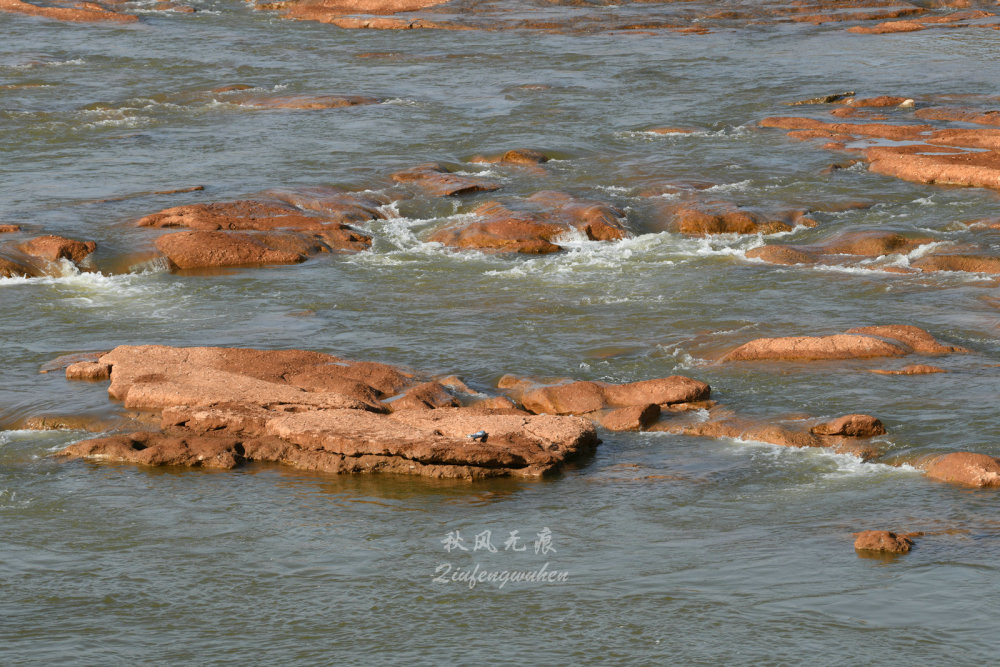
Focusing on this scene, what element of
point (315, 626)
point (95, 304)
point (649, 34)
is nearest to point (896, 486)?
point (315, 626)

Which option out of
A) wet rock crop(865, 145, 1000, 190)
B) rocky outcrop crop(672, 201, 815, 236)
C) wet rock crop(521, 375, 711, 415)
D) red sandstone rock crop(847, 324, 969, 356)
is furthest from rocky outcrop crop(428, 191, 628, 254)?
wet rock crop(521, 375, 711, 415)

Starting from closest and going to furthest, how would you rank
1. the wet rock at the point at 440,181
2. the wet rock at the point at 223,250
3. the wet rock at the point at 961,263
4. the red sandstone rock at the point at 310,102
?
the wet rock at the point at 961,263, the wet rock at the point at 223,250, the wet rock at the point at 440,181, the red sandstone rock at the point at 310,102

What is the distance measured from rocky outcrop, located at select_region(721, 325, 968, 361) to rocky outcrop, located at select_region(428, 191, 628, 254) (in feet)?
17.7

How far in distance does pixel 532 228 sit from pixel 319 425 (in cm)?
798

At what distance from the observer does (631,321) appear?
14797 mm

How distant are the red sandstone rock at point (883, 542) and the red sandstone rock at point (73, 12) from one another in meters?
35.8

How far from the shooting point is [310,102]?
28.0 metres

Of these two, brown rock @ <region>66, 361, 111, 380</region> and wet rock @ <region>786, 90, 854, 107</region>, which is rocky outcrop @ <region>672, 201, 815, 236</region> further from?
wet rock @ <region>786, 90, 854, 107</region>

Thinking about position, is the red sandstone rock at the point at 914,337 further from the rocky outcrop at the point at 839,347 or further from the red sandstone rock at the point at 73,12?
the red sandstone rock at the point at 73,12

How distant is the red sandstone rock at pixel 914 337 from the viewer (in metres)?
13.0

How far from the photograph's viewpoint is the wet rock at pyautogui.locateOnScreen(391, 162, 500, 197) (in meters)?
20.5

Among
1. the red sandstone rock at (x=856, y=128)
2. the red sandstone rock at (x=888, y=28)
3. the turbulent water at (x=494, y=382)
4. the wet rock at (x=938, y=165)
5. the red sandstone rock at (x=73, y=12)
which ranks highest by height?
the red sandstone rock at (x=73, y=12)

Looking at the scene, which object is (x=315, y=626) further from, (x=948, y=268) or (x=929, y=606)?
(x=948, y=268)

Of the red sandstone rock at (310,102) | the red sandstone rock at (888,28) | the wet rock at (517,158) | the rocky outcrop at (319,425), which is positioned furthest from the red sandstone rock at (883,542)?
the red sandstone rock at (888,28)
